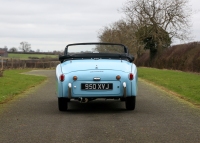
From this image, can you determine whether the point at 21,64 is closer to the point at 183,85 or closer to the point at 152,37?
the point at 152,37

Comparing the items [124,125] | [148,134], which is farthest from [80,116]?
[148,134]

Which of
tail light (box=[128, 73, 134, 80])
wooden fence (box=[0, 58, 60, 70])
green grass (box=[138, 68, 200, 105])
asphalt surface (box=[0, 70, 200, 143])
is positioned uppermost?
tail light (box=[128, 73, 134, 80])

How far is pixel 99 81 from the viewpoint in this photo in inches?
360

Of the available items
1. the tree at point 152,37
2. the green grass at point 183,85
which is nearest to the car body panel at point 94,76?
the green grass at point 183,85

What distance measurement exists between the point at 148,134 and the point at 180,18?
50.6 metres

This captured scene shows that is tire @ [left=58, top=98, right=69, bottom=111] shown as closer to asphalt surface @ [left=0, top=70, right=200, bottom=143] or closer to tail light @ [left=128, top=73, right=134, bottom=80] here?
asphalt surface @ [left=0, top=70, right=200, bottom=143]

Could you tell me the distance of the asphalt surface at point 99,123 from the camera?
21.0 ft

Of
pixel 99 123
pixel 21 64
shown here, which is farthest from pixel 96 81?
pixel 21 64

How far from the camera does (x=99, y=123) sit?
7.89 meters

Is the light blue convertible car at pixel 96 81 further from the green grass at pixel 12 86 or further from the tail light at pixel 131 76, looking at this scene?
the green grass at pixel 12 86

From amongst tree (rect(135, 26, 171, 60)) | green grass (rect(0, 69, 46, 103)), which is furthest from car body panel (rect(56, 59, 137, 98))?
tree (rect(135, 26, 171, 60))

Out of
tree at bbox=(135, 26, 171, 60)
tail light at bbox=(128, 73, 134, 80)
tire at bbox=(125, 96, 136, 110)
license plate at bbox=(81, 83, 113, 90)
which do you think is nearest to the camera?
license plate at bbox=(81, 83, 113, 90)

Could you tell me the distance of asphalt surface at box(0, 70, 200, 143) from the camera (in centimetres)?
641

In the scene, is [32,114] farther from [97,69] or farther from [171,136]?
[171,136]
